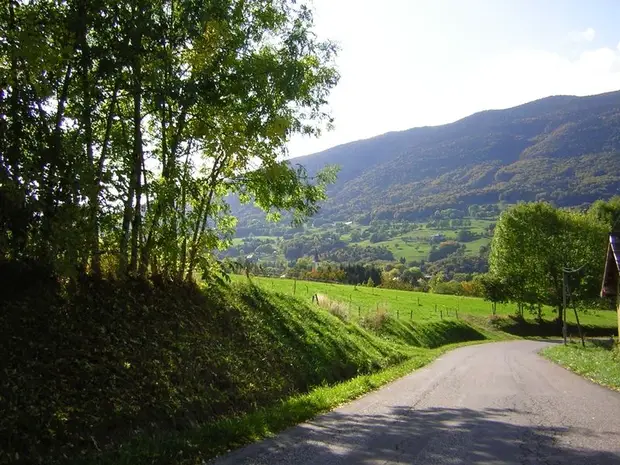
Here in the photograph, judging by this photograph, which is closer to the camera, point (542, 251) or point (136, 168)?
point (136, 168)

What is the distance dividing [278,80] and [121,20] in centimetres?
402

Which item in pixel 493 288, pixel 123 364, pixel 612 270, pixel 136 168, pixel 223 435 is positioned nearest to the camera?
pixel 223 435

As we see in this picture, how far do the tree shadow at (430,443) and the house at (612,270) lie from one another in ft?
66.3

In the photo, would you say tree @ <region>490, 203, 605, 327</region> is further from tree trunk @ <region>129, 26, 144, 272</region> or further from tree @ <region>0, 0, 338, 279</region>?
tree trunk @ <region>129, 26, 144, 272</region>

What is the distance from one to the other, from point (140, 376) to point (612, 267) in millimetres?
27842

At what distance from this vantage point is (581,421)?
32.6 feet

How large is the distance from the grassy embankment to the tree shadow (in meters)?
0.63

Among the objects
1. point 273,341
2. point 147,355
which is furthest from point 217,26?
point 273,341

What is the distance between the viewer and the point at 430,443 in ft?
26.5

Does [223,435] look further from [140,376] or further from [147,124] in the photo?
[147,124]

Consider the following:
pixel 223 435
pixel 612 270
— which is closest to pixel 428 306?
A: pixel 612 270

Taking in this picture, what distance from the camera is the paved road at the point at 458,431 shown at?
23.6 feet

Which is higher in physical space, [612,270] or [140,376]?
[612,270]

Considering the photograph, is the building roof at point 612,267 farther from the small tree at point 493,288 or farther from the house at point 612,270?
the small tree at point 493,288
